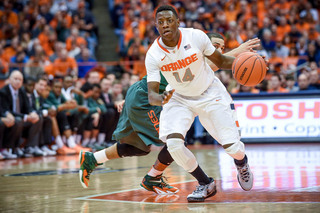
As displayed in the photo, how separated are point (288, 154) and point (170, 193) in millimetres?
5339

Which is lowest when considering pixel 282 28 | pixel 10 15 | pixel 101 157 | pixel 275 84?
pixel 101 157

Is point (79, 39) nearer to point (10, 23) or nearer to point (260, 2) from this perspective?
point (10, 23)

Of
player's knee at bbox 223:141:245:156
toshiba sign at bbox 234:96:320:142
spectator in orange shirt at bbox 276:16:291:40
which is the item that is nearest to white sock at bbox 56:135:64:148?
toshiba sign at bbox 234:96:320:142

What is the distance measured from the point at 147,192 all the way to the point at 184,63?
165 cm

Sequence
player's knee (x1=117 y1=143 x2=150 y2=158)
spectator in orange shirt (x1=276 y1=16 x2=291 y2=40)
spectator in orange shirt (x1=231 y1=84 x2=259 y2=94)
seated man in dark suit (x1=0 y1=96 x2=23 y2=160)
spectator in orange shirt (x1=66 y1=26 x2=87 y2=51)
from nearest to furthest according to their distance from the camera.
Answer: player's knee (x1=117 y1=143 x2=150 y2=158)
seated man in dark suit (x1=0 y1=96 x2=23 y2=160)
spectator in orange shirt (x1=231 y1=84 x2=259 y2=94)
spectator in orange shirt (x1=66 y1=26 x2=87 y2=51)
spectator in orange shirt (x1=276 y1=16 x2=291 y2=40)

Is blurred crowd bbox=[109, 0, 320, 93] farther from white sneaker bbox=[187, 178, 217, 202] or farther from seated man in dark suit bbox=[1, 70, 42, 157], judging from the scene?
white sneaker bbox=[187, 178, 217, 202]

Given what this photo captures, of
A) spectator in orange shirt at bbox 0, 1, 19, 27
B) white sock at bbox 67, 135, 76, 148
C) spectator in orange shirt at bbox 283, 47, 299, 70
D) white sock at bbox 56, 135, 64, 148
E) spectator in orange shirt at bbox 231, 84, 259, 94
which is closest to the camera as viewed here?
white sock at bbox 56, 135, 64, 148

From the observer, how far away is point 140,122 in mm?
6617

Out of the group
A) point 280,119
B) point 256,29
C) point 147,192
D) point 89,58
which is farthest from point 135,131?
point 256,29

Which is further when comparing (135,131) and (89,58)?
(89,58)

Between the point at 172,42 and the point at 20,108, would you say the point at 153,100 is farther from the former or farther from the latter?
the point at 20,108

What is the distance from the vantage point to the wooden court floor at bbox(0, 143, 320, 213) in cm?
520

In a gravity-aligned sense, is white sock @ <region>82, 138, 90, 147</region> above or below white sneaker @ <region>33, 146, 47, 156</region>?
above

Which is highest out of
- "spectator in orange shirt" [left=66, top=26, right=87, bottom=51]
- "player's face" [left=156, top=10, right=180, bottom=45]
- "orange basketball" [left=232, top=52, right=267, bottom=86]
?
"spectator in orange shirt" [left=66, top=26, right=87, bottom=51]
